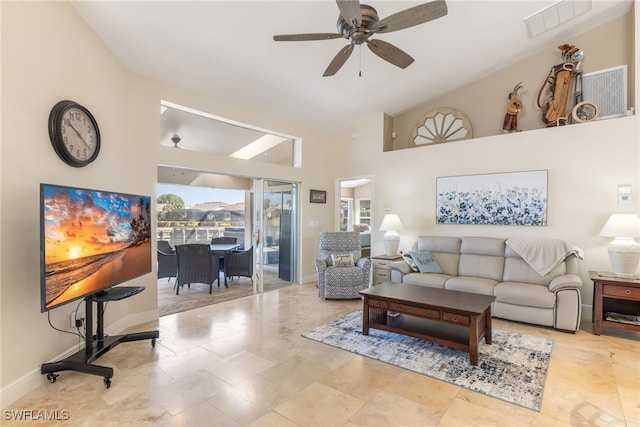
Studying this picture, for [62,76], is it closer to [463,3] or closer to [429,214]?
[463,3]

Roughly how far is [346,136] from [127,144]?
3967 mm

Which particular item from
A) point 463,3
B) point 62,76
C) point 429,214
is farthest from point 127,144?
point 429,214

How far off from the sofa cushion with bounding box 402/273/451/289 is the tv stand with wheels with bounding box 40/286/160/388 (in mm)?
3187

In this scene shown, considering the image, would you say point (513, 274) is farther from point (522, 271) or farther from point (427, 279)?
point (427, 279)

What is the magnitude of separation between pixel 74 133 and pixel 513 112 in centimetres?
556

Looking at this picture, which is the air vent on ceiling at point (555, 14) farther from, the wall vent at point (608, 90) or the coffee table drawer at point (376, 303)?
the coffee table drawer at point (376, 303)

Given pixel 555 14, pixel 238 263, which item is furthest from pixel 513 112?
pixel 238 263

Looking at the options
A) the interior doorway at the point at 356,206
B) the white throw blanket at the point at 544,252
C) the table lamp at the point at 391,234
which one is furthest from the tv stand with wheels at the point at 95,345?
the interior doorway at the point at 356,206

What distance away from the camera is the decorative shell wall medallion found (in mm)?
5246

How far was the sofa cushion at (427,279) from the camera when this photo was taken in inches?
163

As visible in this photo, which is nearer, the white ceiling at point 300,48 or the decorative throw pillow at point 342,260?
the white ceiling at point 300,48

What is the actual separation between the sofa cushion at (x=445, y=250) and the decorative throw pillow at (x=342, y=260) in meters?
1.14

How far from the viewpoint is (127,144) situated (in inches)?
143

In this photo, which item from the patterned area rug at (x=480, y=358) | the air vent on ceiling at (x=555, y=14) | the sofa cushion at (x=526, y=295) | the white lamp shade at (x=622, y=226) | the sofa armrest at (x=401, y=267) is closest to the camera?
the patterned area rug at (x=480, y=358)
